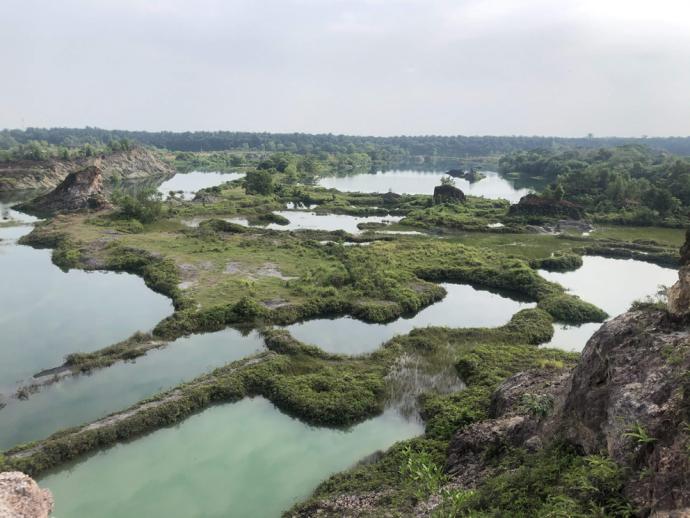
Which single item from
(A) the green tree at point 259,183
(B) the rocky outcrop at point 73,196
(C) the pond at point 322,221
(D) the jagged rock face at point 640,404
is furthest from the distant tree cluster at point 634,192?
(B) the rocky outcrop at point 73,196

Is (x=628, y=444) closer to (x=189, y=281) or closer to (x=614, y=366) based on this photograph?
(x=614, y=366)

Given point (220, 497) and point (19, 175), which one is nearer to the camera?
point (220, 497)

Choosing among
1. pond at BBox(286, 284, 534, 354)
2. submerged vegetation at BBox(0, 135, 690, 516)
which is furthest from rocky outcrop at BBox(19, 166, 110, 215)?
pond at BBox(286, 284, 534, 354)

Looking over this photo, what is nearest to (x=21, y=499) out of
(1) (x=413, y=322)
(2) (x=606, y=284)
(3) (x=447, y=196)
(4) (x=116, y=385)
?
(4) (x=116, y=385)

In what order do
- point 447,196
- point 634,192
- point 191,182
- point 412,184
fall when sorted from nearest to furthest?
point 634,192
point 447,196
point 191,182
point 412,184

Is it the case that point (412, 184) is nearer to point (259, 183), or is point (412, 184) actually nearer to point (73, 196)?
point (259, 183)

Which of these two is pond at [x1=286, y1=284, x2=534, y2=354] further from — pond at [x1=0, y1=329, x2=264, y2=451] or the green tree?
the green tree

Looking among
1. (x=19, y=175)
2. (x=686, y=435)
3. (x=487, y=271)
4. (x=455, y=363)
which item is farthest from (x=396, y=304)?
(x=19, y=175)
